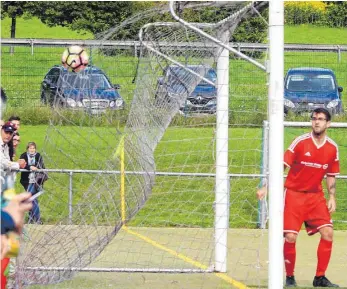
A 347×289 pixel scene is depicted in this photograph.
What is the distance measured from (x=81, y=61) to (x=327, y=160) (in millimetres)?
2642

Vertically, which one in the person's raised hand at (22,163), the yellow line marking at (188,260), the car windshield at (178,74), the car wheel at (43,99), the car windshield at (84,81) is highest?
the car windshield at (178,74)

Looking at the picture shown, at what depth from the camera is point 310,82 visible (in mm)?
18875

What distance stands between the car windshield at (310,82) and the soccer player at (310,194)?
328 inches

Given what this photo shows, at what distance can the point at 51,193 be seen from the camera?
13320 millimetres

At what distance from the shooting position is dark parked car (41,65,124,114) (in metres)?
9.13

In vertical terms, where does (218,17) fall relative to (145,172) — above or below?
above

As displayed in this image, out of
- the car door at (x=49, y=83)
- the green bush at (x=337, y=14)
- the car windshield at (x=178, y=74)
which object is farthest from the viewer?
the green bush at (x=337, y=14)

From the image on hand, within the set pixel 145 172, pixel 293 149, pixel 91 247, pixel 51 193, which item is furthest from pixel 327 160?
pixel 51 193

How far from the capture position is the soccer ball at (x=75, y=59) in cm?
909

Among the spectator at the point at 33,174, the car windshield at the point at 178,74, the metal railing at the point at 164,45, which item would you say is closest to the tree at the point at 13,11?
the metal railing at the point at 164,45

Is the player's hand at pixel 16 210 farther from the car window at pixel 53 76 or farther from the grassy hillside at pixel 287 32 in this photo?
the grassy hillside at pixel 287 32

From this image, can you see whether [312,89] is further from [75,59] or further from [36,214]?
[75,59]

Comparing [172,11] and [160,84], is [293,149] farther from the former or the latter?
[172,11]

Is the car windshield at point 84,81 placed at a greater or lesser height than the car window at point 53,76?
lesser
